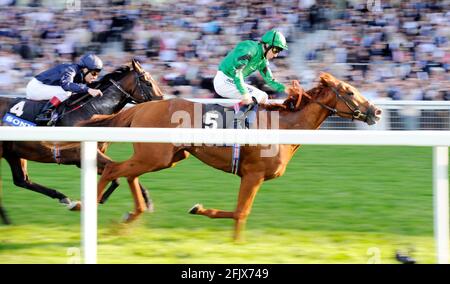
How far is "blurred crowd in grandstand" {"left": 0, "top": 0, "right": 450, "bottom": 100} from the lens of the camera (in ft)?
37.3

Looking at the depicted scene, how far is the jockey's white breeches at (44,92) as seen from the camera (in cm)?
636

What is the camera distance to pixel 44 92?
6398 millimetres

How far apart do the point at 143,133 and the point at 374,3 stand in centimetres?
956

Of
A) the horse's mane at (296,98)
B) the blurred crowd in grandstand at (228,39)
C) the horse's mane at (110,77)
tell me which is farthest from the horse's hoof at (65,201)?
the blurred crowd in grandstand at (228,39)

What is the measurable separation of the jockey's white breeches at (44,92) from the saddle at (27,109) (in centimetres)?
9

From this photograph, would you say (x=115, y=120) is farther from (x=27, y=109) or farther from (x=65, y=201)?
(x=27, y=109)

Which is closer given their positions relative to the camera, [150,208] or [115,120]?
[115,120]

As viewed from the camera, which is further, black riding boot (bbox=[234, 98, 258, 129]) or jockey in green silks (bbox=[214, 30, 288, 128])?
jockey in green silks (bbox=[214, 30, 288, 128])

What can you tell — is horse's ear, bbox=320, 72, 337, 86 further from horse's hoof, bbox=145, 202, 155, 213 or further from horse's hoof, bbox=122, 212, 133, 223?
horse's hoof, bbox=122, 212, 133, 223

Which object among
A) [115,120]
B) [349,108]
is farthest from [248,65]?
[115,120]

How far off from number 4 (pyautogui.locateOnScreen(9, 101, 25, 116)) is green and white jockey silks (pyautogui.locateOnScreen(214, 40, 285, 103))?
1.56 m

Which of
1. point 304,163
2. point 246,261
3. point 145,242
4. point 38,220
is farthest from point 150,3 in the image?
point 246,261

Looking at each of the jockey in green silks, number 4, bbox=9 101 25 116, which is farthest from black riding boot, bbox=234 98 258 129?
number 4, bbox=9 101 25 116

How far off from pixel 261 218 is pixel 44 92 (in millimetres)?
2166
